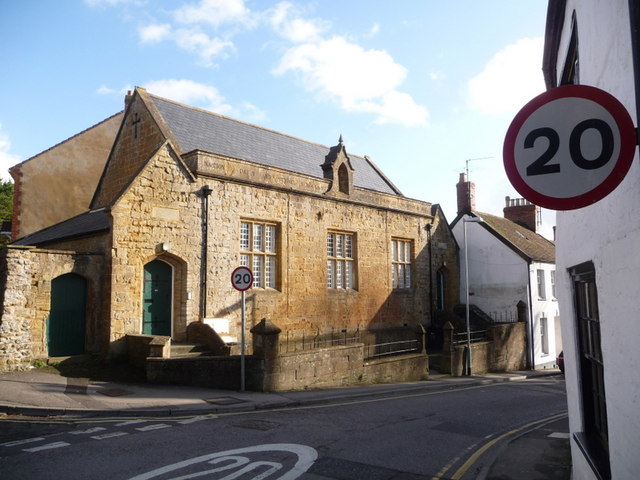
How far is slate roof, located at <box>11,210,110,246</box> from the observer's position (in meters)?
16.4

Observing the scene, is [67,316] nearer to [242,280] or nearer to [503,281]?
[242,280]

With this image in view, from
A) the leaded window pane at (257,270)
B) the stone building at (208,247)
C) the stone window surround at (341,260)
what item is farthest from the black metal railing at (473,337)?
the leaded window pane at (257,270)

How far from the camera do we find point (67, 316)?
48.2 feet

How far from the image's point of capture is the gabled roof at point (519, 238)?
92.9ft

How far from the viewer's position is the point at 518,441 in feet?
32.4

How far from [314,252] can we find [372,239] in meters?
4.09

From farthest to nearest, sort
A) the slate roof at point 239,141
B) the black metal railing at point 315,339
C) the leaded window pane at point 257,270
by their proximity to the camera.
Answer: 1. the slate roof at point 239,141
2. the black metal railing at point 315,339
3. the leaded window pane at point 257,270

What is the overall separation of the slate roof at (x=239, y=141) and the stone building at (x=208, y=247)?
0.08 meters

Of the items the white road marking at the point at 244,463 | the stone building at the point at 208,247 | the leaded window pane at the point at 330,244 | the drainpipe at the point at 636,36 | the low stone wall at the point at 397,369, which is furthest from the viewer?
the leaded window pane at the point at 330,244

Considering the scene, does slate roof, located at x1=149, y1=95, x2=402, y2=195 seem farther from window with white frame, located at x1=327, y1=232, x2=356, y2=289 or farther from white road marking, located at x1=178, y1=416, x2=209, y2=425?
white road marking, located at x1=178, y1=416, x2=209, y2=425

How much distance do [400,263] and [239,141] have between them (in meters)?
10.1

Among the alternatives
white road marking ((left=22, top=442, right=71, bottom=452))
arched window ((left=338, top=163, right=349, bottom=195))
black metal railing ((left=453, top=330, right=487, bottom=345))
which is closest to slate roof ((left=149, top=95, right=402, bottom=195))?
arched window ((left=338, top=163, right=349, bottom=195))

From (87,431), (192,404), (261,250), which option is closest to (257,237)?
(261,250)

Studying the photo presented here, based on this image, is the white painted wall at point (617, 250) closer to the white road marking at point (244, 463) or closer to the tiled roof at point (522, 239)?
the white road marking at point (244, 463)
